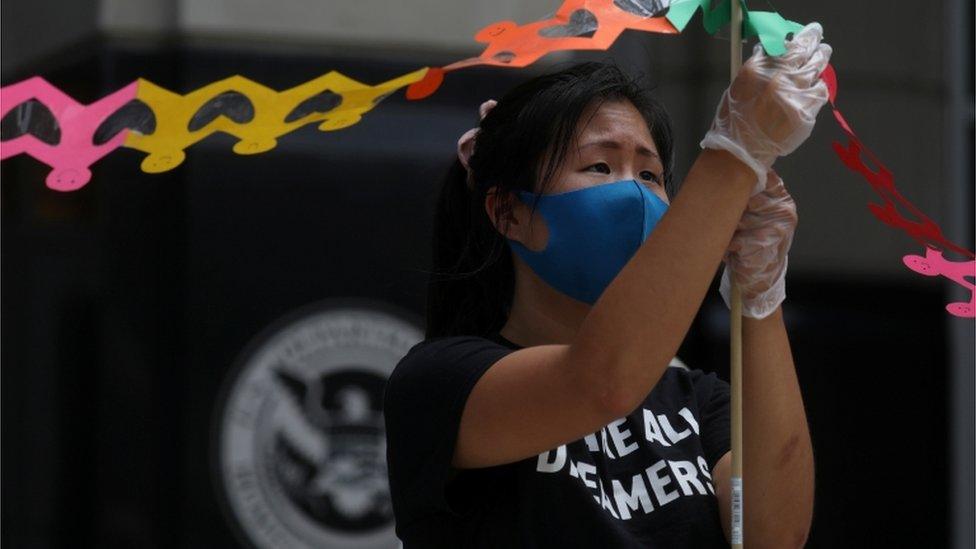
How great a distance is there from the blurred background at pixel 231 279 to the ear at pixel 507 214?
270 cm

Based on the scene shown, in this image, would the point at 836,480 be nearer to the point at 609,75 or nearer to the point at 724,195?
the point at 609,75

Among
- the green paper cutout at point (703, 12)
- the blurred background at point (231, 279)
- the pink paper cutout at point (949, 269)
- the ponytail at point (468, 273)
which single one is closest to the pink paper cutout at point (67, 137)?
the ponytail at point (468, 273)

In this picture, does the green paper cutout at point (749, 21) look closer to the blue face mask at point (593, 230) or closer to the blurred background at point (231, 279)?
the blue face mask at point (593, 230)

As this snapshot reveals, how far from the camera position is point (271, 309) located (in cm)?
510

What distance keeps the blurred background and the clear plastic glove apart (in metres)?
2.92

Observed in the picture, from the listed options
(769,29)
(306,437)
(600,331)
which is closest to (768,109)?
(769,29)

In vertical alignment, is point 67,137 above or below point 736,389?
above

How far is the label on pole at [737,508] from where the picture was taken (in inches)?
77.9

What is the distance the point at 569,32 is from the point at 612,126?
128 mm

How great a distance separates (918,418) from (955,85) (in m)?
1.09

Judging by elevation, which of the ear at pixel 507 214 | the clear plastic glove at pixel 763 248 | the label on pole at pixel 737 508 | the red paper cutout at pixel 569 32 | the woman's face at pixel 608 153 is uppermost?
the red paper cutout at pixel 569 32

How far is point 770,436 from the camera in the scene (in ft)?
6.69

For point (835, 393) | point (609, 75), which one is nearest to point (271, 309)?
→ point (835, 393)

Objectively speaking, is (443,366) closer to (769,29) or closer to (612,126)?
(612,126)
